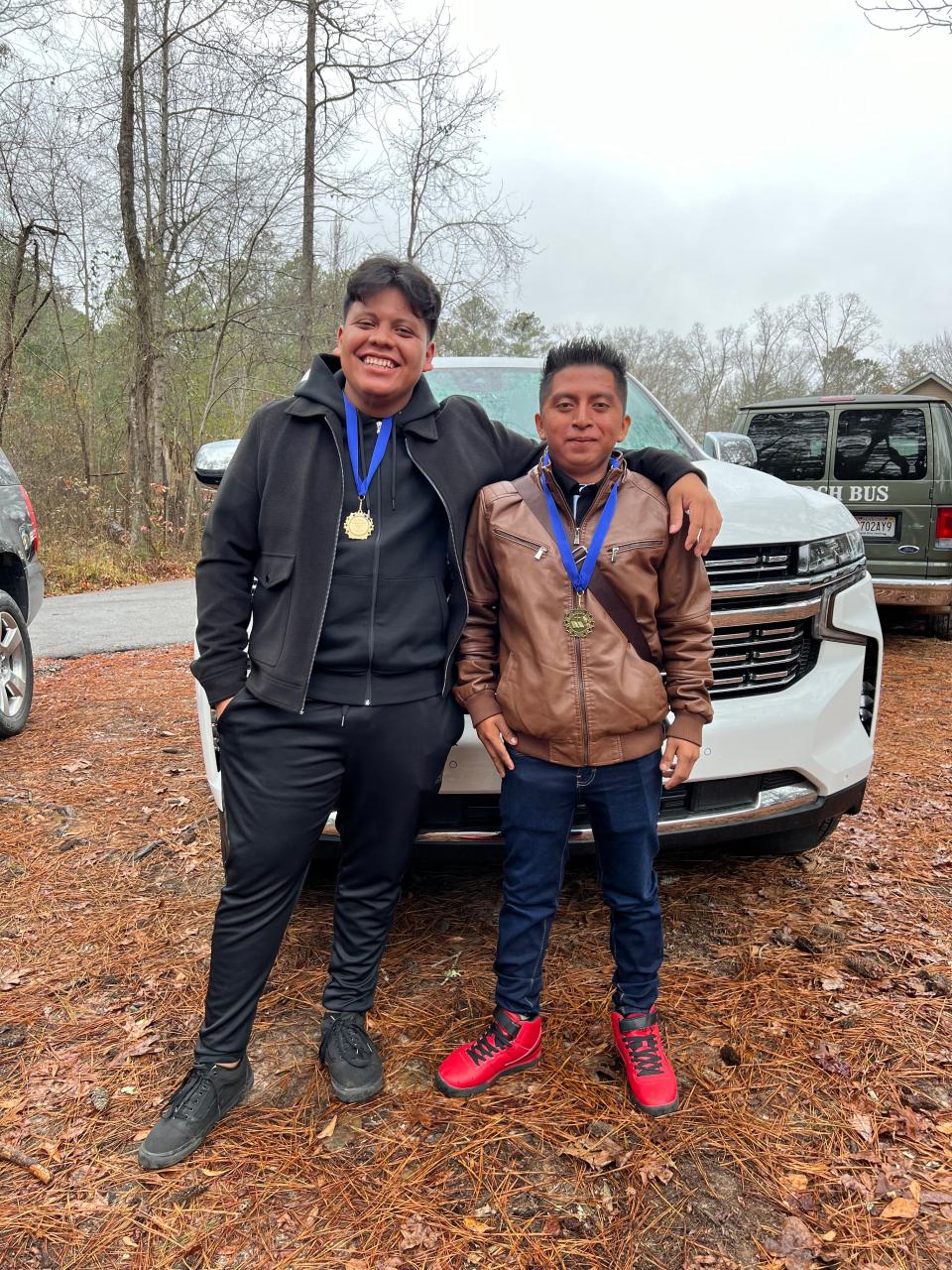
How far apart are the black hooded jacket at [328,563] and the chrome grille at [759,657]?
67 cm

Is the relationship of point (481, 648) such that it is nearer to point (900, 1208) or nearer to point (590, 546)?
point (590, 546)

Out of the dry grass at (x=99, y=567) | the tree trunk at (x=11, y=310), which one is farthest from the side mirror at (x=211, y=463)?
the tree trunk at (x=11, y=310)

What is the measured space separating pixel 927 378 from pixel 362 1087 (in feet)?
122

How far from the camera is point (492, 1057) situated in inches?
85.6

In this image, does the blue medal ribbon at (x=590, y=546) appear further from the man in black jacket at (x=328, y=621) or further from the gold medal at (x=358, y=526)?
the gold medal at (x=358, y=526)

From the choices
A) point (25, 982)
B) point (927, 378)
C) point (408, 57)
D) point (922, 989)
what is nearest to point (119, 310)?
point (408, 57)

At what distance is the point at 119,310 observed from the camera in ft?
54.3

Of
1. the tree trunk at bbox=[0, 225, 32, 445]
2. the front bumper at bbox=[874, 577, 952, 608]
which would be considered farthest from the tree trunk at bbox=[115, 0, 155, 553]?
the front bumper at bbox=[874, 577, 952, 608]

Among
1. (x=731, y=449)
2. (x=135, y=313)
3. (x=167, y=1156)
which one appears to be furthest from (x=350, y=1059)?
(x=135, y=313)

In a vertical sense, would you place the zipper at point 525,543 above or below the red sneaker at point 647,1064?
above

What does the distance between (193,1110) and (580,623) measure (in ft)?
4.78

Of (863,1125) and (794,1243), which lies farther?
(863,1125)

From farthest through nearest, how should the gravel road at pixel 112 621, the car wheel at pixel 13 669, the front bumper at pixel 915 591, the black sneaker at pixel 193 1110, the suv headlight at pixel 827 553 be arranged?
the gravel road at pixel 112 621
the front bumper at pixel 915 591
the car wheel at pixel 13 669
the suv headlight at pixel 827 553
the black sneaker at pixel 193 1110

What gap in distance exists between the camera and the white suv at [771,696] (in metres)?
2.49
